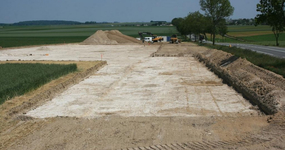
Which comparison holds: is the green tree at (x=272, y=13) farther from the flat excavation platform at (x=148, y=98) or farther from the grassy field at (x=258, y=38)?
the grassy field at (x=258, y=38)

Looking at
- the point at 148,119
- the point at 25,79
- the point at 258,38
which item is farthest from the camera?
the point at 258,38

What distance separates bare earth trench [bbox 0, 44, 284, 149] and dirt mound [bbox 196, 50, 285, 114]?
1.57 ft

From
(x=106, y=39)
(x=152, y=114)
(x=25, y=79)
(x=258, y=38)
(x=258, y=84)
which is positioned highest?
(x=106, y=39)

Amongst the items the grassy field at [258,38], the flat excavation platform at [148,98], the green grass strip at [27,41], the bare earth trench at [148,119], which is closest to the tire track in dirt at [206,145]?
the bare earth trench at [148,119]

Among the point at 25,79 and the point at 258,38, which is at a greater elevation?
the point at 25,79

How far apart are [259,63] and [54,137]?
50.5ft

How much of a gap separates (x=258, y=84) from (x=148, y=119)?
6.73m

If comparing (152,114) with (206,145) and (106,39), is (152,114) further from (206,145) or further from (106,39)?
(106,39)

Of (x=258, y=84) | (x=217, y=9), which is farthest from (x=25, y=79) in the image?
(x=217, y=9)

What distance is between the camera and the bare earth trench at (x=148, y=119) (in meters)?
8.91

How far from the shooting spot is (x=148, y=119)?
11133mm

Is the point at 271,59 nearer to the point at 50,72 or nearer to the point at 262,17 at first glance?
the point at 262,17

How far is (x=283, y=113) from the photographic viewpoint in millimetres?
10688

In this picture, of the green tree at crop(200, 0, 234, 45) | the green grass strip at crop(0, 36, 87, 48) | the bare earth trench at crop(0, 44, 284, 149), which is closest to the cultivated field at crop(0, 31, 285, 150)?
the bare earth trench at crop(0, 44, 284, 149)
